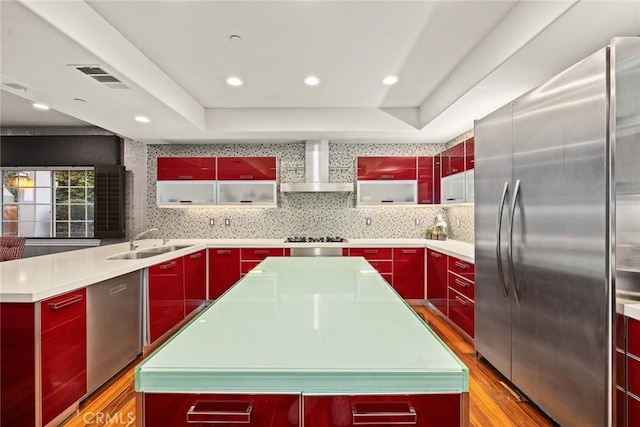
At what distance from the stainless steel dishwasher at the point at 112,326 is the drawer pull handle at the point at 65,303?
0.10 m

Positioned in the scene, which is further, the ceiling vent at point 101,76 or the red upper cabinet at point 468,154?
the red upper cabinet at point 468,154

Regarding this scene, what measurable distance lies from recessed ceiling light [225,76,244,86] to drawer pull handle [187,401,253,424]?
3.05m

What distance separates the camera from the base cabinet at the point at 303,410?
73 centimetres

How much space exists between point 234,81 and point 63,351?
263 centimetres

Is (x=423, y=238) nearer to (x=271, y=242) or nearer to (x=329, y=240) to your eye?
(x=329, y=240)

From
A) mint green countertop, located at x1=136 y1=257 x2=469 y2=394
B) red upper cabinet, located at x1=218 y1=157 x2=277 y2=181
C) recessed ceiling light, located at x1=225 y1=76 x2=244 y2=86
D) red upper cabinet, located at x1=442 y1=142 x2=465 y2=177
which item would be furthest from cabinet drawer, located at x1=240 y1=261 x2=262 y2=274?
mint green countertop, located at x1=136 y1=257 x2=469 y2=394

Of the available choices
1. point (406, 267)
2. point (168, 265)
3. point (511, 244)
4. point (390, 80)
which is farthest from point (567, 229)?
point (168, 265)

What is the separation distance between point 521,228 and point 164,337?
10.8 feet

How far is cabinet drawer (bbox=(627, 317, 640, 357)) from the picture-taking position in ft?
4.52

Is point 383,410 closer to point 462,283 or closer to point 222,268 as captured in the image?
point 462,283

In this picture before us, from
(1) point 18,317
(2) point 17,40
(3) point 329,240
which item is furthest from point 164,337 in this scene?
(2) point 17,40

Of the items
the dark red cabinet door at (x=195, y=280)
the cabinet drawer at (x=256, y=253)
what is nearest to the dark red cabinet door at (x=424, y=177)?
the cabinet drawer at (x=256, y=253)

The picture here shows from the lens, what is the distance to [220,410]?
0.74 meters

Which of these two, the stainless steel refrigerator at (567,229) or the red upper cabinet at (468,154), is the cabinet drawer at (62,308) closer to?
the stainless steel refrigerator at (567,229)
